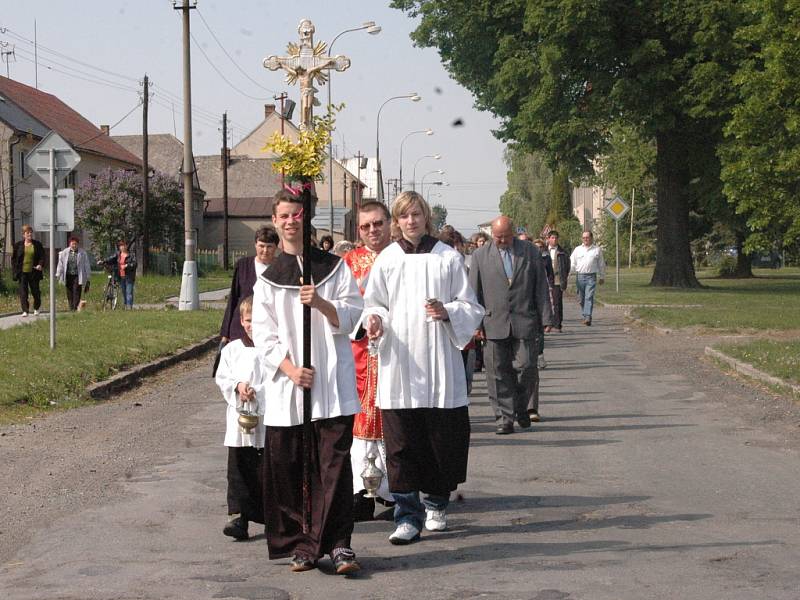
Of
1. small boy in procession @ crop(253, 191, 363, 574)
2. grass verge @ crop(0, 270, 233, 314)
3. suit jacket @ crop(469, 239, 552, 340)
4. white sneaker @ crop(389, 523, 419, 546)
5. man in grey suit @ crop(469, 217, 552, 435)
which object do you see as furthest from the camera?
grass verge @ crop(0, 270, 233, 314)

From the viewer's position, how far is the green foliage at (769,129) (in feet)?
99.4

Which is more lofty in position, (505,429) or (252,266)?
(252,266)

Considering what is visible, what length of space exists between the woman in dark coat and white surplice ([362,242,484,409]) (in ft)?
66.4

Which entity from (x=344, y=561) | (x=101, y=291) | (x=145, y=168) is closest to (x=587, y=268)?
(x=101, y=291)

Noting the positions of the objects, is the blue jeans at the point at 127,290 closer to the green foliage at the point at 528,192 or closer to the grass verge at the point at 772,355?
the grass verge at the point at 772,355

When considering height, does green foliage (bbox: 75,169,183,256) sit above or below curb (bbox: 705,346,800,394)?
above

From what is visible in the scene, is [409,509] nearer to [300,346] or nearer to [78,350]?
[300,346]

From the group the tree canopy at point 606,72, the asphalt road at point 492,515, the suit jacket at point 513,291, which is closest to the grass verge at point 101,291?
the tree canopy at point 606,72

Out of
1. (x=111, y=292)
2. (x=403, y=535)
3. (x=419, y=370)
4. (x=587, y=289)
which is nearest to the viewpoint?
(x=403, y=535)

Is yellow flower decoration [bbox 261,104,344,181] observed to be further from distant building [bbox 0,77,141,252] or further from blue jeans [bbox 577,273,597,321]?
distant building [bbox 0,77,141,252]

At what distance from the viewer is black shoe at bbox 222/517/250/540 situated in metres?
6.68

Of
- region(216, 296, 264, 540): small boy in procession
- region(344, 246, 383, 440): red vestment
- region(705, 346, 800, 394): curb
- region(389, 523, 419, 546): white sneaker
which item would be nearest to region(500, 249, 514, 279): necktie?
region(344, 246, 383, 440): red vestment

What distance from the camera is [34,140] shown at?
6038 cm

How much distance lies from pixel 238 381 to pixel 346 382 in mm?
955
